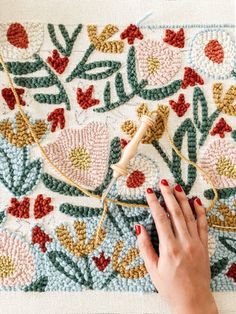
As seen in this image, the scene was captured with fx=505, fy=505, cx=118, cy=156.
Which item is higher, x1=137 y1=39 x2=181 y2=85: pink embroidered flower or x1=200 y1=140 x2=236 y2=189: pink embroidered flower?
x1=137 y1=39 x2=181 y2=85: pink embroidered flower

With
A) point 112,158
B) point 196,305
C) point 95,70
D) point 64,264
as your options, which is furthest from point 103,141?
point 196,305

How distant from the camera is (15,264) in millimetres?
941

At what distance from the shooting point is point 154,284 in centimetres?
94

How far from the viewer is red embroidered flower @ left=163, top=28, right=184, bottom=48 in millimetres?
1014

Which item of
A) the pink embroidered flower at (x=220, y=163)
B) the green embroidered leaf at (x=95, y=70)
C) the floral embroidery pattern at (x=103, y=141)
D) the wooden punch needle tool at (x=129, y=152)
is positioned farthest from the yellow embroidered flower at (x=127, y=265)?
the green embroidered leaf at (x=95, y=70)

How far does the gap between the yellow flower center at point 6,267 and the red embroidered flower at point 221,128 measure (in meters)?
0.46

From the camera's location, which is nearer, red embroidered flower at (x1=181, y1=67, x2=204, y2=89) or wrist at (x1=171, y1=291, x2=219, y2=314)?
→ wrist at (x1=171, y1=291, x2=219, y2=314)

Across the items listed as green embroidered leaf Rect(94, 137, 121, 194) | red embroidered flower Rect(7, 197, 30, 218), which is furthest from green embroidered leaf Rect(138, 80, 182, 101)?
red embroidered flower Rect(7, 197, 30, 218)

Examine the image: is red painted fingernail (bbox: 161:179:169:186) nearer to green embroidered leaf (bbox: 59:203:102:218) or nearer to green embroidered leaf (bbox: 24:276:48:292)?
green embroidered leaf (bbox: 59:203:102:218)

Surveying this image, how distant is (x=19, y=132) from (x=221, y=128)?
394 mm

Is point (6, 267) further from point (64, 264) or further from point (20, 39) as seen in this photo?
point (20, 39)

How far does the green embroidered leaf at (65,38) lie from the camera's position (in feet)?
3.27

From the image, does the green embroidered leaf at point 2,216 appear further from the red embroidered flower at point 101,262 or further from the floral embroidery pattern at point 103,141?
the red embroidered flower at point 101,262

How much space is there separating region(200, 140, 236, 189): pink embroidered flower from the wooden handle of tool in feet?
0.45
